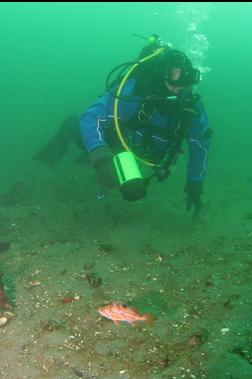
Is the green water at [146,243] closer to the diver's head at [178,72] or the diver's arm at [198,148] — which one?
the diver's arm at [198,148]

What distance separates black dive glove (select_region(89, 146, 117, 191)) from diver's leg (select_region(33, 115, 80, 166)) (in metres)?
3.25

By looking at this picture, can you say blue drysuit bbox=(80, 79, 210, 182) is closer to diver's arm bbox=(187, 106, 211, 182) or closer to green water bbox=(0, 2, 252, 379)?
diver's arm bbox=(187, 106, 211, 182)

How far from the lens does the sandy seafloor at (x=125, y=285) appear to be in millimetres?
3717

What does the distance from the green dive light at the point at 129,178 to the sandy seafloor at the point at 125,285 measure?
1.18 m

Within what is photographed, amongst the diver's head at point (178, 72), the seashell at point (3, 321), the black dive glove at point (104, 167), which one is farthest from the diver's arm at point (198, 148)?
the seashell at point (3, 321)

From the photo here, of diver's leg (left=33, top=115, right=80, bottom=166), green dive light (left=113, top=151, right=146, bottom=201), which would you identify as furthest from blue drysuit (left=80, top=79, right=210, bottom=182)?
diver's leg (left=33, top=115, right=80, bottom=166)

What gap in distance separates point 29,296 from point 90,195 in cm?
467

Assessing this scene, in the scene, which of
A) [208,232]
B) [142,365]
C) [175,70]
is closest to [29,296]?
[142,365]

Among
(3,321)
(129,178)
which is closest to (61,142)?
(129,178)

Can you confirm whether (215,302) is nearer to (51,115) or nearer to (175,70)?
(175,70)

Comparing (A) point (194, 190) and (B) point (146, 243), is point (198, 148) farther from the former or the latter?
(B) point (146, 243)

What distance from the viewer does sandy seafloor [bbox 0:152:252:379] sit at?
12.2 feet

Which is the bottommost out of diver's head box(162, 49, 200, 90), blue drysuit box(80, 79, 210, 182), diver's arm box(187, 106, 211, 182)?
diver's arm box(187, 106, 211, 182)

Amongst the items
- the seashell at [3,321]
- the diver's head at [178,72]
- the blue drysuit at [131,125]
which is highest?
the diver's head at [178,72]
